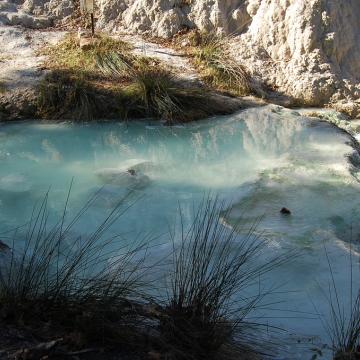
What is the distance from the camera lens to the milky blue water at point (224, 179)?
364 centimetres

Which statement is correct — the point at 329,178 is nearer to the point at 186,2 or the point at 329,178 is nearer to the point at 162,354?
the point at 162,354

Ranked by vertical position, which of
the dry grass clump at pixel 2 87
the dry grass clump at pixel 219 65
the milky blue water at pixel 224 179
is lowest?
the milky blue water at pixel 224 179

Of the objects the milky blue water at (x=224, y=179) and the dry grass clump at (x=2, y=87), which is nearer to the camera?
the milky blue water at (x=224, y=179)

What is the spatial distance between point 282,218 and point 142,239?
113 centimetres

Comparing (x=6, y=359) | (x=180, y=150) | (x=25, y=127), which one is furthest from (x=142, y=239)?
(x=25, y=127)

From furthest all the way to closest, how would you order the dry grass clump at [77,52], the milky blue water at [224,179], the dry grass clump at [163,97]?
the dry grass clump at [77,52] → the dry grass clump at [163,97] → the milky blue water at [224,179]

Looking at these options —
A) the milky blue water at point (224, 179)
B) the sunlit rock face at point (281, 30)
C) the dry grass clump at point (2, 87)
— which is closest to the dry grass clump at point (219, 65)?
the sunlit rock face at point (281, 30)

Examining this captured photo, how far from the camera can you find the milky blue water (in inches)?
143

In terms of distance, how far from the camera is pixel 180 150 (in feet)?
20.2

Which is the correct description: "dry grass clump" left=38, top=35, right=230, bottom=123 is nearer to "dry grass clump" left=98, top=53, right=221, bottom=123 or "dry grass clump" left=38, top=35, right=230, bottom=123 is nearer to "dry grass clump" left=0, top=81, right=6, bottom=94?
"dry grass clump" left=98, top=53, right=221, bottom=123

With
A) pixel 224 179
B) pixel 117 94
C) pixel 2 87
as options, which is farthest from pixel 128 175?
pixel 2 87

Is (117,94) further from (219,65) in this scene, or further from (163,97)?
(219,65)

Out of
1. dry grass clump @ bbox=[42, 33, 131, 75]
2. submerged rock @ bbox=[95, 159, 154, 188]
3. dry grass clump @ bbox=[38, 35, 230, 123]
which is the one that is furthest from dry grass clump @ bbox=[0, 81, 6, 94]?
submerged rock @ bbox=[95, 159, 154, 188]

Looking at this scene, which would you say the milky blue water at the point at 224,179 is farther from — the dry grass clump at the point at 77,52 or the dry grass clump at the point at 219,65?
the dry grass clump at the point at 77,52
